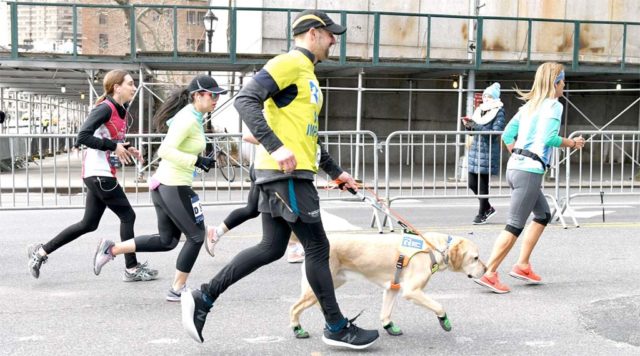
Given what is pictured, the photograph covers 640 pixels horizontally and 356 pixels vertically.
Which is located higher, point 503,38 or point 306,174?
point 503,38

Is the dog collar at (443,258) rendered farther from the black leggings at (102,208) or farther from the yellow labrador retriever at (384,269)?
the black leggings at (102,208)

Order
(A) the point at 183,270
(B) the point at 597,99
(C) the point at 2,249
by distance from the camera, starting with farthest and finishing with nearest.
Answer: (B) the point at 597,99 < (C) the point at 2,249 < (A) the point at 183,270

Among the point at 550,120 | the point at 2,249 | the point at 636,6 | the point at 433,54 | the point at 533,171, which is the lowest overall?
the point at 2,249

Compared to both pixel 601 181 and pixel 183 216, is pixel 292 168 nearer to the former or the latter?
pixel 183 216

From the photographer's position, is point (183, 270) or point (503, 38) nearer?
point (183, 270)

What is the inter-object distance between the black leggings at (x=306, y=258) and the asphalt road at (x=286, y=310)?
401 mm

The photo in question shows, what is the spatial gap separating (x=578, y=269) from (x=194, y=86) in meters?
3.90

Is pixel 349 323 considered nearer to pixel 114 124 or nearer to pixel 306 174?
pixel 306 174

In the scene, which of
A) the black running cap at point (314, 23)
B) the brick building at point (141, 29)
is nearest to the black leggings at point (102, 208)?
the black running cap at point (314, 23)

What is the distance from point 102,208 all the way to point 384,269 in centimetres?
285

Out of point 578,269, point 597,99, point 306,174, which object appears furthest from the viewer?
point 597,99

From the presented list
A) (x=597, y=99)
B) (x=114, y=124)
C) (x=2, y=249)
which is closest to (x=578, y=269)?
(x=114, y=124)

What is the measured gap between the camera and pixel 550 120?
6426mm

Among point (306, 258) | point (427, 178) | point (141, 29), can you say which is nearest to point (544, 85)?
point (306, 258)
